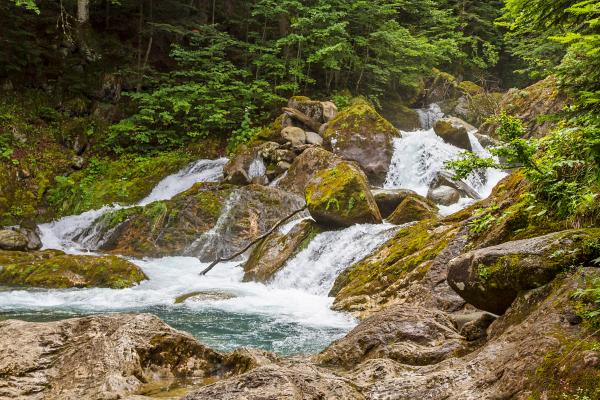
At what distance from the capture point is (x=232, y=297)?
33.5 ft

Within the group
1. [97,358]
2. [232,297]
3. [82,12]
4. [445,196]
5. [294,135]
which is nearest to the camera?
[97,358]

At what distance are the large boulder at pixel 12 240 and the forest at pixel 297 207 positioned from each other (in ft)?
0.16

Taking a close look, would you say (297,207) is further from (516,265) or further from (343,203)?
(516,265)

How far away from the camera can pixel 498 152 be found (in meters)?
3.65

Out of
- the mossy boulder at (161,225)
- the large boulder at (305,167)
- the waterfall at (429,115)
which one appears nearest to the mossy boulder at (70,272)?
the mossy boulder at (161,225)

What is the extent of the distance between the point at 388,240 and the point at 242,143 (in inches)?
395

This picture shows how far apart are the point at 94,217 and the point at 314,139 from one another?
322 inches

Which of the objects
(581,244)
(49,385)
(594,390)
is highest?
(581,244)

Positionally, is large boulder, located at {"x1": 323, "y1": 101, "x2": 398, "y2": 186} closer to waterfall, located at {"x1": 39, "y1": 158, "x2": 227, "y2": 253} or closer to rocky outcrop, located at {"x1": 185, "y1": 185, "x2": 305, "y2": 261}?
rocky outcrop, located at {"x1": 185, "y1": 185, "x2": 305, "y2": 261}

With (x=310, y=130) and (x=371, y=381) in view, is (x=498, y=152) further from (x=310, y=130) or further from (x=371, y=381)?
(x=310, y=130)

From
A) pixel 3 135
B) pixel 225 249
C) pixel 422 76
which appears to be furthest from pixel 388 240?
pixel 422 76

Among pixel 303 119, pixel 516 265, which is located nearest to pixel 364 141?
pixel 303 119

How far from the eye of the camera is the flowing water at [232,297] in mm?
7812

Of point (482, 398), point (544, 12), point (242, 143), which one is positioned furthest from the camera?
point (242, 143)
